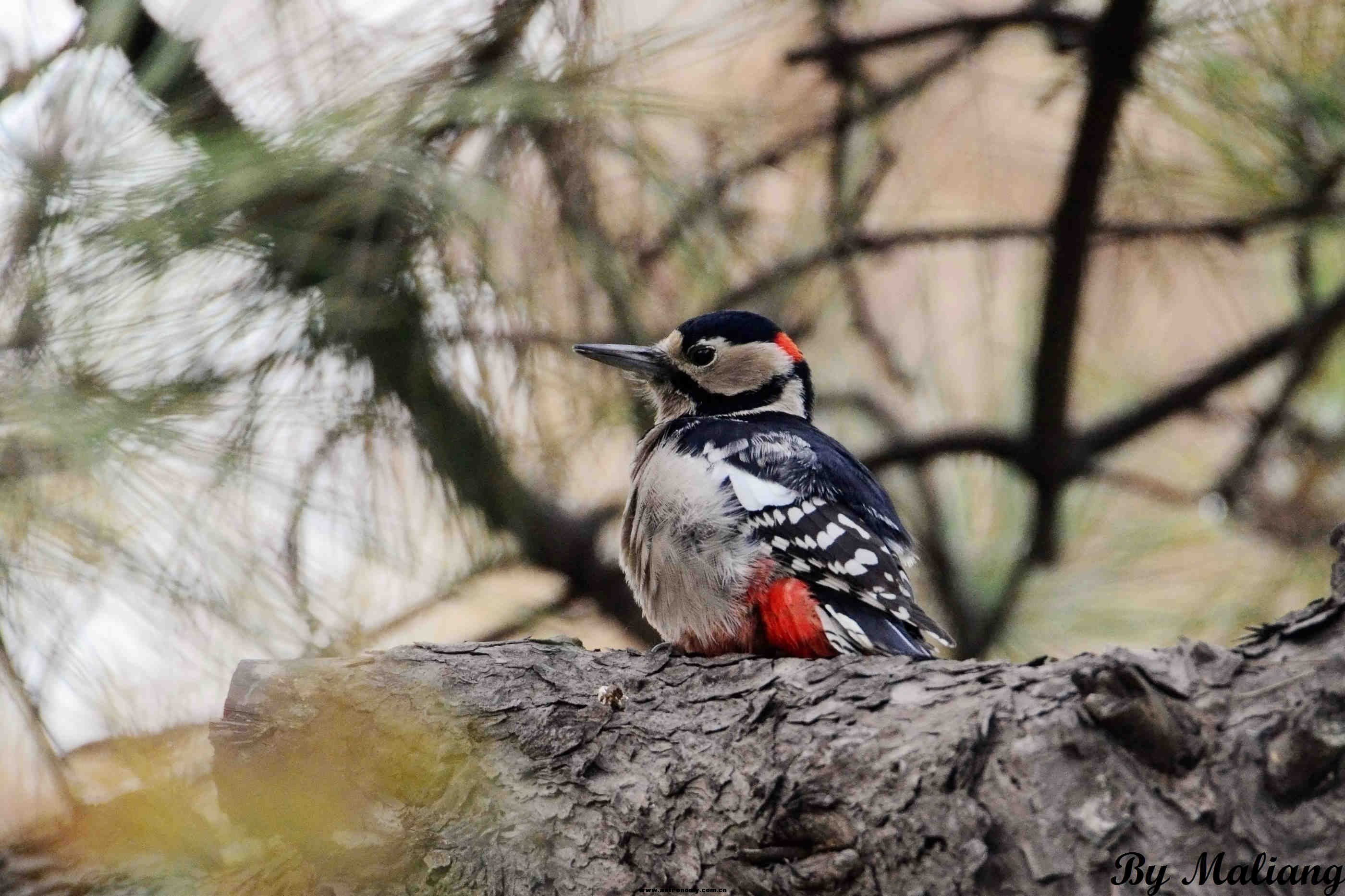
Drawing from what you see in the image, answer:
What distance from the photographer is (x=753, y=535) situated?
2.04 metres

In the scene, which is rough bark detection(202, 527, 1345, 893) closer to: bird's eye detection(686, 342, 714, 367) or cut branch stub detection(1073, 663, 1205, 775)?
cut branch stub detection(1073, 663, 1205, 775)

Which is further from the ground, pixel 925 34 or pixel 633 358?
pixel 925 34

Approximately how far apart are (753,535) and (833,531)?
13 centimetres

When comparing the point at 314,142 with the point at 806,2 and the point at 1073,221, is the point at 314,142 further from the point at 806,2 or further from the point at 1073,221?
the point at 1073,221

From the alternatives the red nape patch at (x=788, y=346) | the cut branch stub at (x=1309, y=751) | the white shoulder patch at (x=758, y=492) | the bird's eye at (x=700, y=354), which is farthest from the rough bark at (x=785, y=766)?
the red nape patch at (x=788, y=346)

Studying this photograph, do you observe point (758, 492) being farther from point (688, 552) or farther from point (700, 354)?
point (700, 354)

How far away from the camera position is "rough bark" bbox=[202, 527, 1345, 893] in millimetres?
1163

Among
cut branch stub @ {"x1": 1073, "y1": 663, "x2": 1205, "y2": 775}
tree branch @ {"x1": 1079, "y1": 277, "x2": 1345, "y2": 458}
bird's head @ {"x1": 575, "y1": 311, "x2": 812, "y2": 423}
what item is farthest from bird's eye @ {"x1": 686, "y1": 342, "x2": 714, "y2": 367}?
cut branch stub @ {"x1": 1073, "y1": 663, "x2": 1205, "y2": 775}

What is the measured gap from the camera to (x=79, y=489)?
137cm

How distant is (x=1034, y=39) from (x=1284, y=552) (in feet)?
3.44

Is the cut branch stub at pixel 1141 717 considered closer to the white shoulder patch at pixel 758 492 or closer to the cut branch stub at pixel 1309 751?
the cut branch stub at pixel 1309 751

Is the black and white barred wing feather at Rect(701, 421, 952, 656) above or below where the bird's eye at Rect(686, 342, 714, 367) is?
below

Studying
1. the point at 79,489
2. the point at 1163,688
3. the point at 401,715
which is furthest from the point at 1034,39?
the point at 79,489

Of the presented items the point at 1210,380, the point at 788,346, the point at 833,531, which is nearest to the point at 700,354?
the point at 788,346
